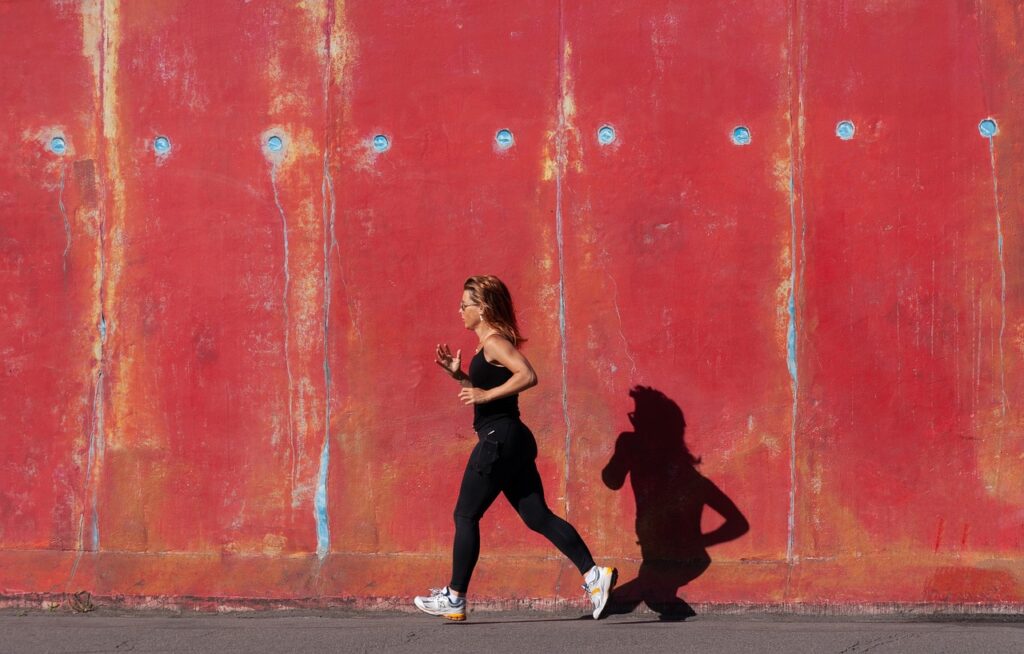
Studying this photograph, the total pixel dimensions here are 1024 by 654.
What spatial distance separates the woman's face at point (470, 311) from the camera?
6203 mm

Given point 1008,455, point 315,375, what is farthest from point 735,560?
point 315,375

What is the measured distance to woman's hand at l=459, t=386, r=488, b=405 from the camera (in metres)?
6.00

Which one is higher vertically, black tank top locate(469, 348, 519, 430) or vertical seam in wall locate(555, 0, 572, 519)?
vertical seam in wall locate(555, 0, 572, 519)

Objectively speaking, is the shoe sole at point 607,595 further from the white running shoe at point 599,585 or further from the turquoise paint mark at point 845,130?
the turquoise paint mark at point 845,130

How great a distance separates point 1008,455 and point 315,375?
3.68 metres

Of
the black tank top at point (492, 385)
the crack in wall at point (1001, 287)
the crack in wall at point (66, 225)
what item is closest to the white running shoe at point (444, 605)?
the black tank top at point (492, 385)

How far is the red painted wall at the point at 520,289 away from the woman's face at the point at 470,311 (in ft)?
2.18

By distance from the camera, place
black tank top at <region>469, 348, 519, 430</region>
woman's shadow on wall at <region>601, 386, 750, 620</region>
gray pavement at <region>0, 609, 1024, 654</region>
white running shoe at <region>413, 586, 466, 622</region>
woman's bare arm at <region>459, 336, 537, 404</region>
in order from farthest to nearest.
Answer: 1. woman's shadow on wall at <region>601, 386, 750, 620</region>
2. white running shoe at <region>413, 586, 466, 622</region>
3. black tank top at <region>469, 348, 519, 430</region>
4. woman's bare arm at <region>459, 336, 537, 404</region>
5. gray pavement at <region>0, 609, 1024, 654</region>

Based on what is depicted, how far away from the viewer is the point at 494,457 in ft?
19.8

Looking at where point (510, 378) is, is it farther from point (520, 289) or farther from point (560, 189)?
point (560, 189)

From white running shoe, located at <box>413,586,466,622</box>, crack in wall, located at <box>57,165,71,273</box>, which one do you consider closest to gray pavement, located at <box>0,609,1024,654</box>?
white running shoe, located at <box>413,586,466,622</box>

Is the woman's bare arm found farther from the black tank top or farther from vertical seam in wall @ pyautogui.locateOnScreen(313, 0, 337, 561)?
vertical seam in wall @ pyautogui.locateOnScreen(313, 0, 337, 561)

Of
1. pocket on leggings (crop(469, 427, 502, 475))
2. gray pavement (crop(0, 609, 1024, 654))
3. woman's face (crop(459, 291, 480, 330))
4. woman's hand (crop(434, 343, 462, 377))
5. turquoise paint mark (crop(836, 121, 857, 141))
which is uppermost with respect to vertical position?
turquoise paint mark (crop(836, 121, 857, 141))

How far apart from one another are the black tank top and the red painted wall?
2.59 ft
